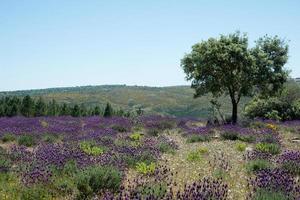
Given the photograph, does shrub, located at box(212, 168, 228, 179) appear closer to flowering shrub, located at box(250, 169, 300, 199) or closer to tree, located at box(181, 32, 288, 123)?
flowering shrub, located at box(250, 169, 300, 199)

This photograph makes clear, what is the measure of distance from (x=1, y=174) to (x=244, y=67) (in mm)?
25122

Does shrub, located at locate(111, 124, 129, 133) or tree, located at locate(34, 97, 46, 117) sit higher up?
shrub, located at locate(111, 124, 129, 133)

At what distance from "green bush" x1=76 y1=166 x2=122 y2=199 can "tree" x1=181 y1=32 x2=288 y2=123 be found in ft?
78.3

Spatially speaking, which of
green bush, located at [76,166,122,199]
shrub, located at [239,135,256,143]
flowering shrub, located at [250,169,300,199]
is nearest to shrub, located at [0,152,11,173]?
green bush, located at [76,166,122,199]

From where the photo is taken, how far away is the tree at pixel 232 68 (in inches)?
1253

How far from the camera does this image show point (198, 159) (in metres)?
Answer: 12.6

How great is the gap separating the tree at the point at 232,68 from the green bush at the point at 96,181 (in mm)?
23876

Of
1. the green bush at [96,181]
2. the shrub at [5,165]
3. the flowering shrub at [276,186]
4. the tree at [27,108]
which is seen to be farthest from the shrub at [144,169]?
the tree at [27,108]

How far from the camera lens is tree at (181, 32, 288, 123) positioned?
3183cm

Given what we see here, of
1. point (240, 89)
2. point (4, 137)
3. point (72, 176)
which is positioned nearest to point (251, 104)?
point (240, 89)

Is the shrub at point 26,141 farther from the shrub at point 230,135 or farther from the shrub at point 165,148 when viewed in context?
the shrub at point 230,135

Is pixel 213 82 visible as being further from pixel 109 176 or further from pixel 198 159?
pixel 109 176

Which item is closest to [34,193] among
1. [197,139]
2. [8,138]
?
[8,138]

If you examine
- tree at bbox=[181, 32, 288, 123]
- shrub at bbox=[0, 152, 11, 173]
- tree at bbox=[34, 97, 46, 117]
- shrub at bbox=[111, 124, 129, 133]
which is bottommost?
tree at bbox=[34, 97, 46, 117]
